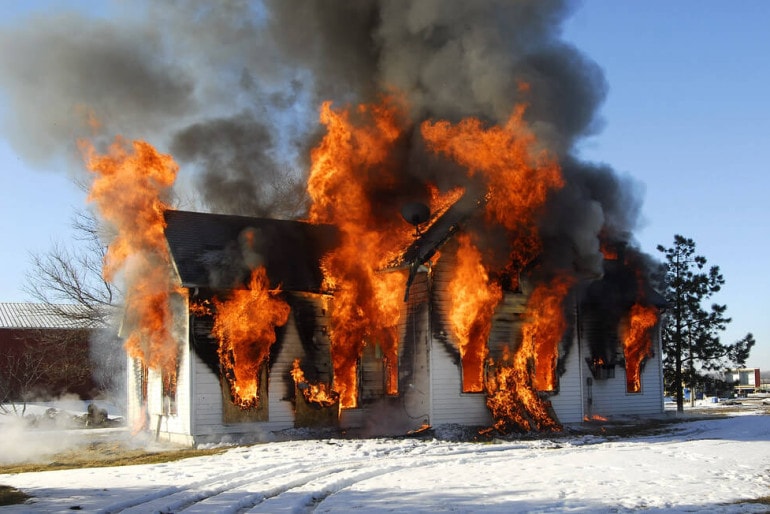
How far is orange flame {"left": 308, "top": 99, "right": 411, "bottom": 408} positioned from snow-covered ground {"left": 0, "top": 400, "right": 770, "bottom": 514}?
450cm

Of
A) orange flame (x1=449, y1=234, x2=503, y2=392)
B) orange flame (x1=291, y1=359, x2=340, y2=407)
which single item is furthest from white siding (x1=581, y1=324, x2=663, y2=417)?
orange flame (x1=291, y1=359, x2=340, y2=407)

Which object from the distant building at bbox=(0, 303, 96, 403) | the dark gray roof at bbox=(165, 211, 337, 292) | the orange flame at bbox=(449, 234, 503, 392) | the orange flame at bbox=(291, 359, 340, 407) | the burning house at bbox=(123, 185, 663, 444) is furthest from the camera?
the distant building at bbox=(0, 303, 96, 403)

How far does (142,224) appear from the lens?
22.8 metres

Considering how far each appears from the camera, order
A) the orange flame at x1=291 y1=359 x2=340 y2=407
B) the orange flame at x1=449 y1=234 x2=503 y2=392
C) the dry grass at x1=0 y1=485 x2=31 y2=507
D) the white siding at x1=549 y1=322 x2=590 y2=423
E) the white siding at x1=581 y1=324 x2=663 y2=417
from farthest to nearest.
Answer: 1. the white siding at x1=581 y1=324 x2=663 y2=417
2. the white siding at x1=549 y1=322 x2=590 y2=423
3. the orange flame at x1=291 y1=359 x2=340 y2=407
4. the orange flame at x1=449 y1=234 x2=503 y2=392
5. the dry grass at x1=0 y1=485 x2=31 y2=507

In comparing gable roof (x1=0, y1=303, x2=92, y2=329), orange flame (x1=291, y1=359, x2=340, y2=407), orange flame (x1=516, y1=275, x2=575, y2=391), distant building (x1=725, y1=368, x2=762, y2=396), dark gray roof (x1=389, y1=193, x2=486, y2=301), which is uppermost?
dark gray roof (x1=389, y1=193, x2=486, y2=301)

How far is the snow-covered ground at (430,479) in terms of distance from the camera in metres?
11.0

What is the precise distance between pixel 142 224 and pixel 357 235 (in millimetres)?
6544

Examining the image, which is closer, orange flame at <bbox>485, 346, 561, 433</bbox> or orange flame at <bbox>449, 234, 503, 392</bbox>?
orange flame at <bbox>485, 346, 561, 433</bbox>

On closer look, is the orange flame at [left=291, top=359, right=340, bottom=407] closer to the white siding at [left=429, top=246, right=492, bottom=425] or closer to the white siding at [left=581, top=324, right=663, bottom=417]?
the white siding at [left=429, top=246, right=492, bottom=425]

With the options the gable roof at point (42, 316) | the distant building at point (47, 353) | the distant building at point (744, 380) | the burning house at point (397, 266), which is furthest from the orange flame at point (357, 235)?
the distant building at point (744, 380)

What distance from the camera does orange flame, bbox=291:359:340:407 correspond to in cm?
→ 2231

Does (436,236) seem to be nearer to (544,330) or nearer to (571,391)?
(544,330)

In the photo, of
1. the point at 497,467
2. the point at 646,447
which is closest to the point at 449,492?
the point at 497,467

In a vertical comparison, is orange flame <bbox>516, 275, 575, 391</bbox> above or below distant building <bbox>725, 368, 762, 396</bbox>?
above
